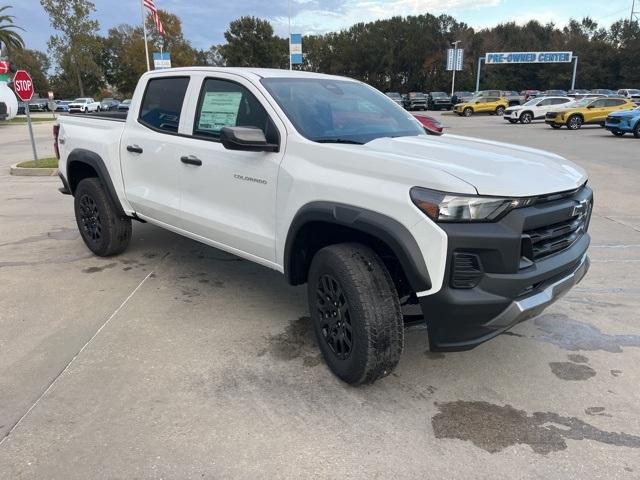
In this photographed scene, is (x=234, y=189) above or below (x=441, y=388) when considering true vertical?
above

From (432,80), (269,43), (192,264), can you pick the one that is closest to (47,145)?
(192,264)

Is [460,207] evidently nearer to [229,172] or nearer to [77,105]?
[229,172]

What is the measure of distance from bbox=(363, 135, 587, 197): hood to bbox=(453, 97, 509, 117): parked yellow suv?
127 ft

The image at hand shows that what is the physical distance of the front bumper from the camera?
2.57 metres

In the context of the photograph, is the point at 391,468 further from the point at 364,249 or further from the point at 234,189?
the point at 234,189

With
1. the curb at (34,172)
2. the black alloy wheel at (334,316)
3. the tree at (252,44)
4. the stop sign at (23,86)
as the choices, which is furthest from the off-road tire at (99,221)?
the tree at (252,44)

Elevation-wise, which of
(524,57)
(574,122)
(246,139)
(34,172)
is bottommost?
(34,172)

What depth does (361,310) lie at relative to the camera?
2842mm

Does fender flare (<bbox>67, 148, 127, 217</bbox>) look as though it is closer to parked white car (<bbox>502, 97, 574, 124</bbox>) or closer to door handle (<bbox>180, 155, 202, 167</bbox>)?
door handle (<bbox>180, 155, 202, 167</bbox>)

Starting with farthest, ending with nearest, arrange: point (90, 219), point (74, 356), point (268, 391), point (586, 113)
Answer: point (586, 113) < point (90, 219) < point (74, 356) < point (268, 391)

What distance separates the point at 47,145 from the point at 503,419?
2135 cm

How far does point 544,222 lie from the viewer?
2.80m

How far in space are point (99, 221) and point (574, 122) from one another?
84.6ft

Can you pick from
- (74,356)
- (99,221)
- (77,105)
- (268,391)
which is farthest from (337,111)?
(77,105)
